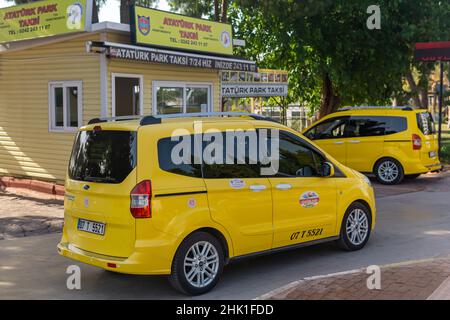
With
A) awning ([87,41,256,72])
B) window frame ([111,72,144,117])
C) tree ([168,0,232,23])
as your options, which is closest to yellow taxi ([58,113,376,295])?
awning ([87,41,256,72])

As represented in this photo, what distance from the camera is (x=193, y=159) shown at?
235 inches

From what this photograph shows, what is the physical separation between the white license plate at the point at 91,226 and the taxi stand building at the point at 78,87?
5.00 metres

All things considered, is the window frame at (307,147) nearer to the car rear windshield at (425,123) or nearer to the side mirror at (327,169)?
the side mirror at (327,169)

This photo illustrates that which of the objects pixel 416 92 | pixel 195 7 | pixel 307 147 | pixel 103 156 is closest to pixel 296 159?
pixel 307 147

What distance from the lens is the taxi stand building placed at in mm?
11141

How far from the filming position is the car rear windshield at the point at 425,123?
14359 mm

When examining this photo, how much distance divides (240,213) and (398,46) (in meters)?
15.1

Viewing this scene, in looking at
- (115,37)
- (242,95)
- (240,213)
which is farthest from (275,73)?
(240,213)

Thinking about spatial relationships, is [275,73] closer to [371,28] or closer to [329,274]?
[371,28]

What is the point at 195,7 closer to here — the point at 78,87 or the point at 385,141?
the point at 385,141

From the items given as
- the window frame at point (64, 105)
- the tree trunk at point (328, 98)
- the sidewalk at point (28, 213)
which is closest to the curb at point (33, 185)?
the sidewalk at point (28, 213)

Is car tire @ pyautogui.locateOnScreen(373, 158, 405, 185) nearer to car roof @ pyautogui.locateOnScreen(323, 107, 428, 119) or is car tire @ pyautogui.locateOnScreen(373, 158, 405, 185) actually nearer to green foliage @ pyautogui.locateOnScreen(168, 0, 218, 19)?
car roof @ pyautogui.locateOnScreen(323, 107, 428, 119)

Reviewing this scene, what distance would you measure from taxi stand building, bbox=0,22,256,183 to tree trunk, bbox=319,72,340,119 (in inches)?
338

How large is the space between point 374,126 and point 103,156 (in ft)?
33.4
